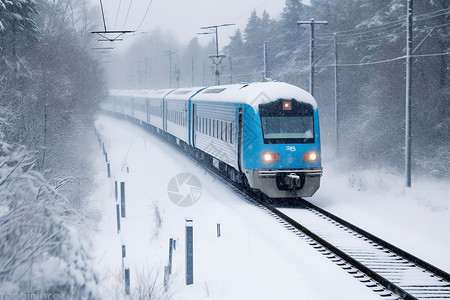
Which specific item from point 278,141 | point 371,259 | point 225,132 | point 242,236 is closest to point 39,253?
point 242,236

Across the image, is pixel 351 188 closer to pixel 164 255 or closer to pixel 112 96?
pixel 164 255

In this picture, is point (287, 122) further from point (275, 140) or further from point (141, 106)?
point (141, 106)

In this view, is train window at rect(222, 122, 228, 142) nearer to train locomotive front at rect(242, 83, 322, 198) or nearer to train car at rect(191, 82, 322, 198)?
train car at rect(191, 82, 322, 198)

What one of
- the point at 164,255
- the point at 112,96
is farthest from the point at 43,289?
the point at 112,96

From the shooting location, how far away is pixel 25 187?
20.2 feet

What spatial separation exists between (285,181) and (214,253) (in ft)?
15.0

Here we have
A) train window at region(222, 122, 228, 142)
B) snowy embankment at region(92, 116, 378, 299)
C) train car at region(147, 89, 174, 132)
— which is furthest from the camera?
train car at region(147, 89, 174, 132)

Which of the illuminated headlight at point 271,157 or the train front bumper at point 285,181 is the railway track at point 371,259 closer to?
the train front bumper at point 285,181

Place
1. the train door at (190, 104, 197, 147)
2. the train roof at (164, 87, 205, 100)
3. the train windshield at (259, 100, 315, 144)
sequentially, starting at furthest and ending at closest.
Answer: the train roof at (164, 87, 205, 100), the train door at (190, 104, 197, 147), the train windshield at (259, 100, 315, 144)

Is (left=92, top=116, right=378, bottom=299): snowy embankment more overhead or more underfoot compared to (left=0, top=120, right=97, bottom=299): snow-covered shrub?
more underfoot

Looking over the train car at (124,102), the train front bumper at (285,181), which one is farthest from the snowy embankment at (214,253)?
the train car at (124,102)

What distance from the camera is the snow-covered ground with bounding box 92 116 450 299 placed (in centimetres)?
755

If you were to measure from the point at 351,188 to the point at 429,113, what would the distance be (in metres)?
9.14

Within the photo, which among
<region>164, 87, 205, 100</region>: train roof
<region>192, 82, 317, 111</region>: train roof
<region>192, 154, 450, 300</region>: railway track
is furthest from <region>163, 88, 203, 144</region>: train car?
<region>192, 154, 450, 300</region>: railway track
